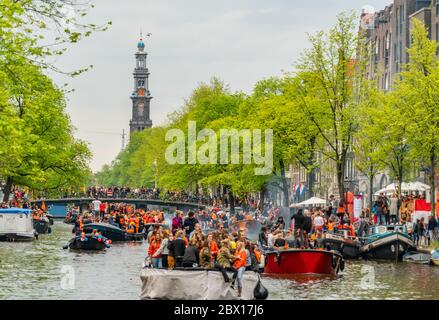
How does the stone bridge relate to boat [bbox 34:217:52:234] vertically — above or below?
above

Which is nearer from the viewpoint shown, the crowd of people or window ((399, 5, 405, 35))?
the crowd of people

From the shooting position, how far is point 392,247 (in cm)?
5441

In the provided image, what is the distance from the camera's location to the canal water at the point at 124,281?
36.5m

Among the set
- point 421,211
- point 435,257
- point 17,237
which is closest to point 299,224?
point 435,257

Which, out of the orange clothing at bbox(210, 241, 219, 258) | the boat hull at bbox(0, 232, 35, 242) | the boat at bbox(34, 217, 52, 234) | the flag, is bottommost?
the orange clothing at bbox(210, 241, 219, 258)

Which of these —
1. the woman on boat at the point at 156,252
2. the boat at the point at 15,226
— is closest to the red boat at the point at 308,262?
the woman on boat at the point at 156,252

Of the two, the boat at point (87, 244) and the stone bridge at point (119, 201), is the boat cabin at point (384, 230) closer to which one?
the boat at point (87, 244)

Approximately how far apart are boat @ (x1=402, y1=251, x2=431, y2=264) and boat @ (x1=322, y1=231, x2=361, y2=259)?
261 cm

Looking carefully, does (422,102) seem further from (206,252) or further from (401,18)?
(401,18)

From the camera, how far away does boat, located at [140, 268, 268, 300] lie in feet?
105

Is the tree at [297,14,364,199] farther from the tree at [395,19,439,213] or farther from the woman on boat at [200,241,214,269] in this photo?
the woman on boat at [200,241,214,269]

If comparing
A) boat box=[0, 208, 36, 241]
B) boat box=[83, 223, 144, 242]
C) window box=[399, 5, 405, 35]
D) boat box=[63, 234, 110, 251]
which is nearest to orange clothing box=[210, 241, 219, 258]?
boat box=[63, 234, 110, 251]

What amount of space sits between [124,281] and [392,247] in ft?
56.7

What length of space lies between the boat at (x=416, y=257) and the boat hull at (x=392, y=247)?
10.0 inches
